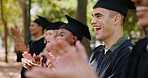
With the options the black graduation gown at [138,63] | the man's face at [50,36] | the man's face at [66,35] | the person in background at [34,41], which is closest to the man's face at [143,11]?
the black graduation gown at [138,63]

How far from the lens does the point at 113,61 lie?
8.19 feet

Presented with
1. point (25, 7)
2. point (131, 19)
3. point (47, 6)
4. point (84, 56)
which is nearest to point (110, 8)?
point (84, 56)

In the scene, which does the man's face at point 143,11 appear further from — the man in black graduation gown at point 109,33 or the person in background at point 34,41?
the person in background at point 34,41

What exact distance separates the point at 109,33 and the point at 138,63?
1.20 m

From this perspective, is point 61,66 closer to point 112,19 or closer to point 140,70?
point 140,70

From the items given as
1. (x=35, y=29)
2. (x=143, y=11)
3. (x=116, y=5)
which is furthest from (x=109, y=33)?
(x=35, y=29)

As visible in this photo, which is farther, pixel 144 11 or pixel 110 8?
pixel 110 8

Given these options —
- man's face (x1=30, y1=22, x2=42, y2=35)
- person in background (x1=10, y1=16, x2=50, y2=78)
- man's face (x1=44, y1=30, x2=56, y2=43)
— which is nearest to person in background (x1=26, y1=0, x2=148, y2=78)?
man's face (x1=44, y1=30, x2=56, y2=43)

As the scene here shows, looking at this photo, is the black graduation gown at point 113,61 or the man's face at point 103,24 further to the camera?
the man's face at point 103,24

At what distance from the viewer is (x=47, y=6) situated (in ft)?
54.3

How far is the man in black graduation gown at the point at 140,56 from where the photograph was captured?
5.02 ft

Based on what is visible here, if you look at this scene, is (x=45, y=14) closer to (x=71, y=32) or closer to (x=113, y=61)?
(x=71, y=32)

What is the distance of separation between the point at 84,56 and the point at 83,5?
553 cm

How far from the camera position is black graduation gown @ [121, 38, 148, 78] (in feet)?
5.04
